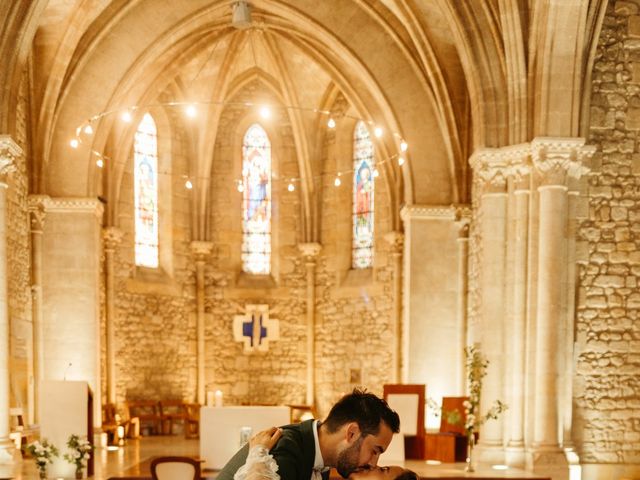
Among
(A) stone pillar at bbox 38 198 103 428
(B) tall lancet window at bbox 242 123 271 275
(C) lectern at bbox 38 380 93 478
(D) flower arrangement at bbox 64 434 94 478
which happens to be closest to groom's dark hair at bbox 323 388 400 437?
(D) flower arrangement at bbox 64 434 94 478

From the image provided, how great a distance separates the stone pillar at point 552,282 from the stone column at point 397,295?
8641 mm

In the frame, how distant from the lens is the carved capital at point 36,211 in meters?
18.0

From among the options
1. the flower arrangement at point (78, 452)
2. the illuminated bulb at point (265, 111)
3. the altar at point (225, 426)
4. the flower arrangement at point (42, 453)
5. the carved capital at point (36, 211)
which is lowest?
the flower arrangement at point (78, 452)

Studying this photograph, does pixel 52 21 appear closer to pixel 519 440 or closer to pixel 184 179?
pixel 184 179

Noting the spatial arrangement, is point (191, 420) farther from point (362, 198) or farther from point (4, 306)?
point (4, 306)

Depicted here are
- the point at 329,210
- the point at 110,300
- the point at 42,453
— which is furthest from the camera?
→ the point at 329,210

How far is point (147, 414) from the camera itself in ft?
73.7

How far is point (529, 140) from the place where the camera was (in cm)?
1381

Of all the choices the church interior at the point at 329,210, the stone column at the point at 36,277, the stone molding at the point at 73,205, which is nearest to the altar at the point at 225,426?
the church interior at the point at 329,210

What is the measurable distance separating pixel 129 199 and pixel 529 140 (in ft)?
40.2

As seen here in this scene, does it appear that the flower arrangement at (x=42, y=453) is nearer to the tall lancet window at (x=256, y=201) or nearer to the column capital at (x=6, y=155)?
the column capital at (x=6, y=155)

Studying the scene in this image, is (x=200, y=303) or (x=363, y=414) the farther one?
(x=200, y=303)

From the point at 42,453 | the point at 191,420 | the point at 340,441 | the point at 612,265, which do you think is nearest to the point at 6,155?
the point at 42,453

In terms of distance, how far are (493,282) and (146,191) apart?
1219 centimetres
